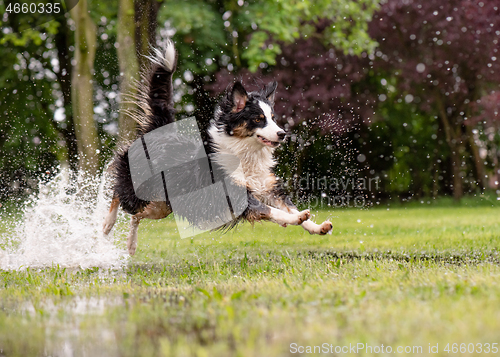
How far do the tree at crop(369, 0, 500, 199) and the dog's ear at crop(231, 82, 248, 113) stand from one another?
1138 centimetres

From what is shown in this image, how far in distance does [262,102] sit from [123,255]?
98.3 inches

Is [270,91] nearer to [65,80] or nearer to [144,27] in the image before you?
[144,27]

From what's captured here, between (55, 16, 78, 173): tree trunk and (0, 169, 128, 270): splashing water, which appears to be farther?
(55, 16, 78, 173): tree trunk

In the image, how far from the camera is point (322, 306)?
2510 mm

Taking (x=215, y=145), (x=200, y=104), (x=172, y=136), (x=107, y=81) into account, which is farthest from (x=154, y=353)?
(x=107, y=81)

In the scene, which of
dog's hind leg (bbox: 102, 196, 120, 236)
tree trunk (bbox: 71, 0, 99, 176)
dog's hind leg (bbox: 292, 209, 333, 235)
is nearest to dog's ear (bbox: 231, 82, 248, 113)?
dog's hind leg (bbox: 292, 209, 333, 235)

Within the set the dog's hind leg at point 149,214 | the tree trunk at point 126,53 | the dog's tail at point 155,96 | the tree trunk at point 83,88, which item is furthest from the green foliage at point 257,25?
the dog's hind leg at point 149,214

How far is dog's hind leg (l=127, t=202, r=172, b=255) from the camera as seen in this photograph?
5.13 m

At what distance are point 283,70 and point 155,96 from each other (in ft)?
33.1

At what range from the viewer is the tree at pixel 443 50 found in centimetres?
1390

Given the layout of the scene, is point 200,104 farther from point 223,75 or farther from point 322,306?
point 322,306

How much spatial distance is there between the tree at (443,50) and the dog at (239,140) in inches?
448

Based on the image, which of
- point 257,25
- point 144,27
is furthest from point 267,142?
point 257,25

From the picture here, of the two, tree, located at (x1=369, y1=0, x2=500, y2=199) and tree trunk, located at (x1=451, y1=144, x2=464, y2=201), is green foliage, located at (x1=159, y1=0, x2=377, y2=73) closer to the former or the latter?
tree, located at (x1=369, y1=0, x2=500, y2=199)
